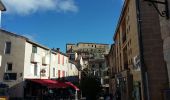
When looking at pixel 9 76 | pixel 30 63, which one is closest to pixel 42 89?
pixel 30 63

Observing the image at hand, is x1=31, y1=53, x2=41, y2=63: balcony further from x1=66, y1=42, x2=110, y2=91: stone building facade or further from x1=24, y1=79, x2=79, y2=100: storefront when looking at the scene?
x1=66, y1=42, x2=110, y2=91: stone building facade

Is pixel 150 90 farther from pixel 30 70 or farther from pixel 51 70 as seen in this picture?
pixel 51 70

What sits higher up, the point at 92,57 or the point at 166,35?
the point at 92,57

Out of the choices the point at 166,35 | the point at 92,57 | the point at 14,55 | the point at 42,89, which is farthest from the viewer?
the point at 92,57

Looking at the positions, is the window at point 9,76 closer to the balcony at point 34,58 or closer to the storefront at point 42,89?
the storefront at point 42,89

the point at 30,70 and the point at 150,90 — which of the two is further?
the point at 30,70

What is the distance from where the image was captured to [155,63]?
20.2 m

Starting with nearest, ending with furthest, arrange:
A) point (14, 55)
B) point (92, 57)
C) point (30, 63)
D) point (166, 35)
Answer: point (166, 35), point (14, 55), point (30, 63), point (92, 57)

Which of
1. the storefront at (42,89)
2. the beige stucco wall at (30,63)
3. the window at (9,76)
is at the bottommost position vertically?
the storefront at (42,89)

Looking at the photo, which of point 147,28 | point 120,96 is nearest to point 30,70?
point 120,96

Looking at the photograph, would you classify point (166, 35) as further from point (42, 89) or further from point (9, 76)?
point (42, 89)

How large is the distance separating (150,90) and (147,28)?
441cm

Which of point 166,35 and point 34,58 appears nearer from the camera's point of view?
point 166,35

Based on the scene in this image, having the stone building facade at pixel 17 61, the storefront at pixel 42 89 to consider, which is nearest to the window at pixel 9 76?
the stone building facade at pixel 17 61
